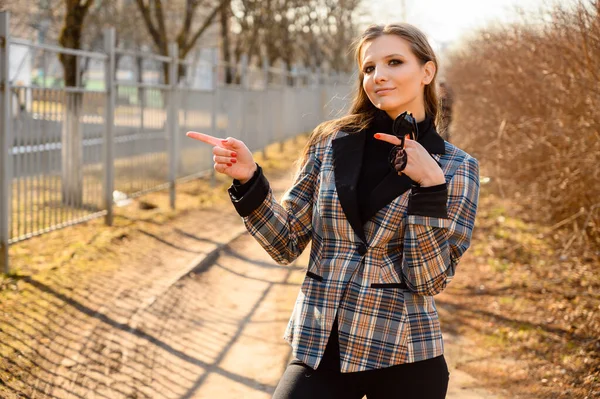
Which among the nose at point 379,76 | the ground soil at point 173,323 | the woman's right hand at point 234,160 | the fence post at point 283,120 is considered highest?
the nose at point 379,76

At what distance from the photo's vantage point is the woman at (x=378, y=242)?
2.59 m

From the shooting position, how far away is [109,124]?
9.94 m

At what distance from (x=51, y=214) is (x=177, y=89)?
466cm

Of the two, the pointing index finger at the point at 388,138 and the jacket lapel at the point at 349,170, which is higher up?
the pointing index finger at the point at 388,138

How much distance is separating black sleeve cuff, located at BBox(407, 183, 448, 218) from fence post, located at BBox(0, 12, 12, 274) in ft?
17.4

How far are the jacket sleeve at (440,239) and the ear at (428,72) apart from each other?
338 millimetres

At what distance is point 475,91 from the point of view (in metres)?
13.3

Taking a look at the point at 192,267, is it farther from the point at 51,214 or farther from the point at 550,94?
the point at 550,94

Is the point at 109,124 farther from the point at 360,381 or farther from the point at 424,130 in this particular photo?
the point at 360,381

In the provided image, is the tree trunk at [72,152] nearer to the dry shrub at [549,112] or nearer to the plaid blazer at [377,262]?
the dry shrub at [549,112]

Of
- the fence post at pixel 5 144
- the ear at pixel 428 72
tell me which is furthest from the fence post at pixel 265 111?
the ear at pixel 428 72

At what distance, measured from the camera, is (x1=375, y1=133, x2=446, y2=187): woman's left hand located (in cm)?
250

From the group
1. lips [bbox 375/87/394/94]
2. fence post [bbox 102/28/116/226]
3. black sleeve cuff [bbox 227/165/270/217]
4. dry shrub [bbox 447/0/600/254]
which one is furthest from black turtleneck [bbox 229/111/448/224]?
fence post [bbox 102/28/116/226]

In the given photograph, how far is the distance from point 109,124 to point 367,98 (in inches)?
290
